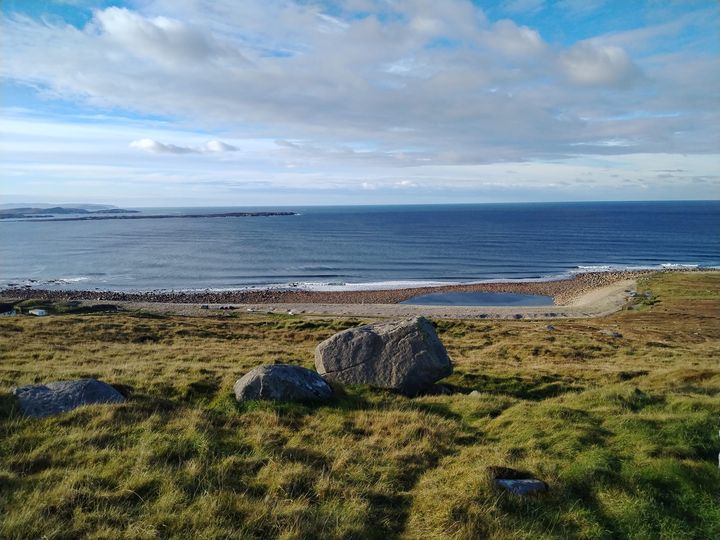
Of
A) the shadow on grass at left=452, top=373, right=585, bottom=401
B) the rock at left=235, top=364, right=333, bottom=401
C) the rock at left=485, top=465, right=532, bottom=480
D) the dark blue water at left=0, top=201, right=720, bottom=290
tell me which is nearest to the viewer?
the rock at left=485, top=465, right=532, bottom=480

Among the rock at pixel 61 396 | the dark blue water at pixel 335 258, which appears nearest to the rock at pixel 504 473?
the rock at pixel 61 396

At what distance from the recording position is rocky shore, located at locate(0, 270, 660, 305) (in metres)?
68.5

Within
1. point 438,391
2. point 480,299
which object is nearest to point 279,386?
point 438,391

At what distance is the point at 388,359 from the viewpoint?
15727 millimetres

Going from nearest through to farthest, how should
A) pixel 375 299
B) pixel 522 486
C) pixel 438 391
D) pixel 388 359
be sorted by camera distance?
1. pixel 522 486
2. pixel 388 359
3. pixel 438 391
4. pixel 375 299

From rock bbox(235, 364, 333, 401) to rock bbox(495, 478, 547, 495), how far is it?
21.0ft

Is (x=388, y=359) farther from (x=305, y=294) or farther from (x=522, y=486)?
(x=305, y=294)

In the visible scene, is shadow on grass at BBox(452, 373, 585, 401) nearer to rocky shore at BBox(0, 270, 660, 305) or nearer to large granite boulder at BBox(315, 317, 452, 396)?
large granite boulder at BBox(315, 317, 452, 396)

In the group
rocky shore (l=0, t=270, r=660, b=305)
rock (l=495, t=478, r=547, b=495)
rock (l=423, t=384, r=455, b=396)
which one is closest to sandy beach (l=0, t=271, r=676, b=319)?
rocky shore (l=0, t=270, r=660, b=305)

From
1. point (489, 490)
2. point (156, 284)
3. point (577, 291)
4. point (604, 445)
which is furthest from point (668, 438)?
point (156, 284)

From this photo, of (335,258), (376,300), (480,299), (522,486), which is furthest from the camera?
(335,258)

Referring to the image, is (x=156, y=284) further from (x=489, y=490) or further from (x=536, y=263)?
(x=489, y=490)

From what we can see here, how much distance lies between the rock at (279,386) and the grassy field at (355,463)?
46cm

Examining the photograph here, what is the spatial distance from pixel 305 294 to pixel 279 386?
5989cm
